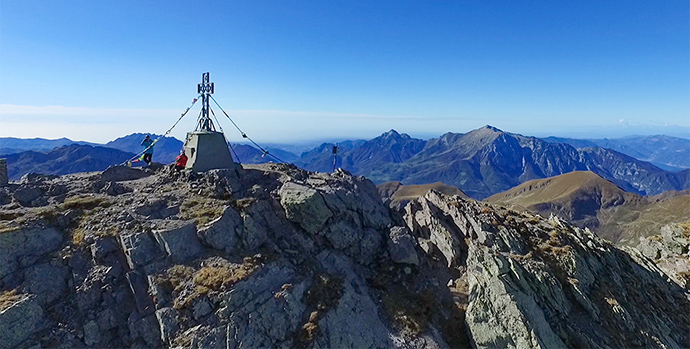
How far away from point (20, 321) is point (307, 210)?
51.0 feet

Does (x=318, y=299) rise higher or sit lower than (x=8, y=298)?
lower

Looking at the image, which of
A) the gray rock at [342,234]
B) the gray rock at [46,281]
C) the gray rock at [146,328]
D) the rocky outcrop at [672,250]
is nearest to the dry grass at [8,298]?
the gray rock at [46,281]

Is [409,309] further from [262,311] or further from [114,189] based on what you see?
[114,189]

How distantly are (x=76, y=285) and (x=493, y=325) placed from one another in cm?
2322

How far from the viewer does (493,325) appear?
727 inches

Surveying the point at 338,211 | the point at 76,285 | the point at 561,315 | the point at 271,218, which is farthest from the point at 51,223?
the point at 561,315

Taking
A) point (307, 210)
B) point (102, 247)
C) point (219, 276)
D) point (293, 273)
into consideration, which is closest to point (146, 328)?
point (219, 276)

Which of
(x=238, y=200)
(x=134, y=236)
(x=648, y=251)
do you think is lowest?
(x=648, y=251)

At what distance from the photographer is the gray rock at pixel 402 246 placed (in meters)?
22.7

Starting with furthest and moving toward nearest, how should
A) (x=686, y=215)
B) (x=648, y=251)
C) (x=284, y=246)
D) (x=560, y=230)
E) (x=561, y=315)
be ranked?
(x=686, y=215)
(x=648, y=251)
(x=560, y=230)
(x=284, y=246)
(x=561, y=315)

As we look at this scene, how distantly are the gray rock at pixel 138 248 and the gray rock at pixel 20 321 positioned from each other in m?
4.20

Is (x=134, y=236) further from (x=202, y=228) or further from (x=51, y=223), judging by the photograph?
(x=51, y=223)

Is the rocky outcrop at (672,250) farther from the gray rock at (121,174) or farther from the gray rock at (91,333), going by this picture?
the gray rock at (121,174)

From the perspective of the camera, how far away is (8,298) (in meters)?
15.5
